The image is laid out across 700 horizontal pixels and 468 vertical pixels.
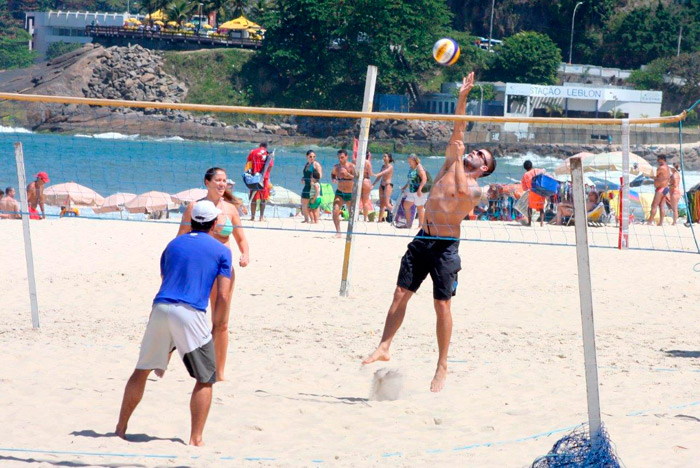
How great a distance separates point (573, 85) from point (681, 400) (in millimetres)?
64298

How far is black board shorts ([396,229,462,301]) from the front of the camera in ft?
16.9

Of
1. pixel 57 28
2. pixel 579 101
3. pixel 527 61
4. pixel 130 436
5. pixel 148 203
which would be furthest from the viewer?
pixel 57 28

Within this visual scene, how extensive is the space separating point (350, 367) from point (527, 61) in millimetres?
66528

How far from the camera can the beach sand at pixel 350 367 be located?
423cm

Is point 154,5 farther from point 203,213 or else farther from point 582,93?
point 203,213

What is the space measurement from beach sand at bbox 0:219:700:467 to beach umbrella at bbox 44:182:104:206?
685 cm

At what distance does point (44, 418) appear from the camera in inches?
179

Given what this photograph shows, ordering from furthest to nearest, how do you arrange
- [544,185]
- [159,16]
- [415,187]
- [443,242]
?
1. [159,16]
2. [544,185]
3. [415,187]
4. [443,242]

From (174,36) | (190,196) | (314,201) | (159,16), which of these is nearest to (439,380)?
(314,201)

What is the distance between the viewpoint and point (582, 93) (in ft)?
210

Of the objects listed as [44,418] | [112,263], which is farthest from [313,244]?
[44,418]

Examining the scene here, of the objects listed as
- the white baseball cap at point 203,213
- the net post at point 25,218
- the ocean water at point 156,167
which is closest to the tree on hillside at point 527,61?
the ocean water at point 156,167

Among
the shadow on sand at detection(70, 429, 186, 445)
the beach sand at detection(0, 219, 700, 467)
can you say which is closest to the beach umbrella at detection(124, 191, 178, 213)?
the beach sand at detection(0, 219, 700, 467)

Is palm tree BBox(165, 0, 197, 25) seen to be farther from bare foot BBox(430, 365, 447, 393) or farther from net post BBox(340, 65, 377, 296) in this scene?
bare foot BBox(430, 365, 447, 393)
